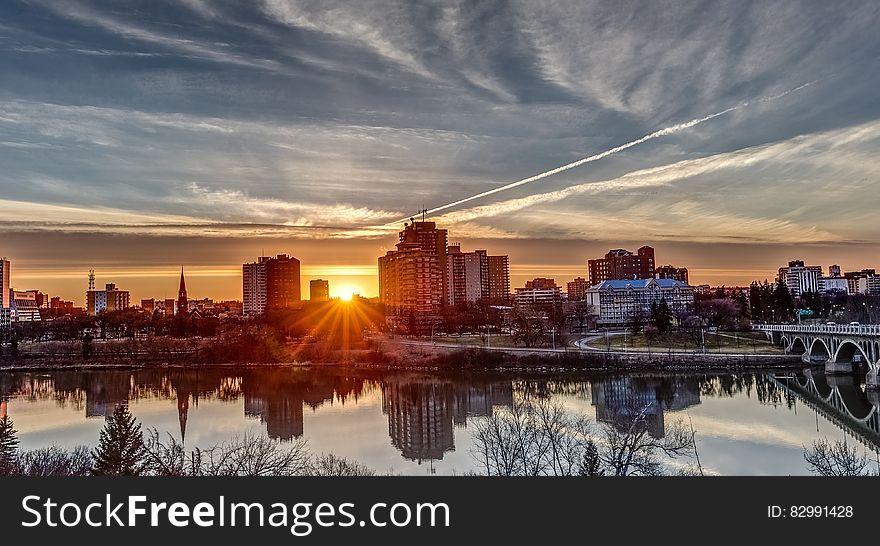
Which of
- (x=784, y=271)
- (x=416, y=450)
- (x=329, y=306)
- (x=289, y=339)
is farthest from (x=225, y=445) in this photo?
(x=784, y=271)

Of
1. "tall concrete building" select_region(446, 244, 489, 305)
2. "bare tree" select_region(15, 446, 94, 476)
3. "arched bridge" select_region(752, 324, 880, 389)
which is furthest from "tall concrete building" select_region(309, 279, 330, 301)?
"bare tree" select_region(15, 446, 94, 476)

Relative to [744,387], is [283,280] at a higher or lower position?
higher

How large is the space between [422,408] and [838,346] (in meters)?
9.19

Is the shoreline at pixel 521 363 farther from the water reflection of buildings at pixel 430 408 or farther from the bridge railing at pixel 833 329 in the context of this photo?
the water reflection of buildings at pixel 430 408

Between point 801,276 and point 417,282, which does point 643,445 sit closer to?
point 417,282

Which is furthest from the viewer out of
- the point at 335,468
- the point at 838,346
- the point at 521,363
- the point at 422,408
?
the point at 521,363

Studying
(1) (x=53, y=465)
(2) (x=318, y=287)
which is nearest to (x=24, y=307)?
(2) (x=318, y=287)

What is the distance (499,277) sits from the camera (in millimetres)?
48781

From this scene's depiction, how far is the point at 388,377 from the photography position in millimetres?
16922

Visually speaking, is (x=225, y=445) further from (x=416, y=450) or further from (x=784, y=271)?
(x=784, y=271)

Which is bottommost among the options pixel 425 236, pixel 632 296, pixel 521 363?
pixel 521 363

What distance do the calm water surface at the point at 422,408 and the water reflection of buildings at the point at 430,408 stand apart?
0.03 metres

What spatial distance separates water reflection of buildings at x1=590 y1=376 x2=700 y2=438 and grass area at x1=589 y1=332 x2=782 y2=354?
3772 mm

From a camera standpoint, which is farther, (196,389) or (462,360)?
(462,360)
